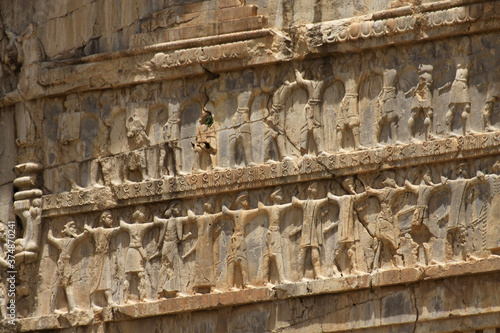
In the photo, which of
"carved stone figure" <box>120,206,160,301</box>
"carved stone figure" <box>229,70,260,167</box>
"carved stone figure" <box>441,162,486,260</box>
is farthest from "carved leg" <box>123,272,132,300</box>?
"carved stone figure" <box>441,162,486,260</box>

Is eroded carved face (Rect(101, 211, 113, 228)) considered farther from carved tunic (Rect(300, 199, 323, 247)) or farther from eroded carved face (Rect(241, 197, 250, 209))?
carved tunic (Rect(300, 199, 323, 247))

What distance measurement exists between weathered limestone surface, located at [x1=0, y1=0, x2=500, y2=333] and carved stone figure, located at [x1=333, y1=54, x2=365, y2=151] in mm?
18

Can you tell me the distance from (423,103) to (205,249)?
271cm

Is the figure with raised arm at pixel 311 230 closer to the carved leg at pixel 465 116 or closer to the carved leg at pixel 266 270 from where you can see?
the carved leg at pixel 266 270

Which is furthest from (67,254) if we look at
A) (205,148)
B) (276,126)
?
(276,126)

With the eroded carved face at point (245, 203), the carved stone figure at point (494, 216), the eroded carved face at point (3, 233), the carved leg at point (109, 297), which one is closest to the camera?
the carved stone figure at point (494, 216)

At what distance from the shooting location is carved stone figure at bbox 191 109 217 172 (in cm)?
1544

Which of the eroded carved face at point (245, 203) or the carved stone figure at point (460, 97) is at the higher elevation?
the carved stone figure at point (460, 97)

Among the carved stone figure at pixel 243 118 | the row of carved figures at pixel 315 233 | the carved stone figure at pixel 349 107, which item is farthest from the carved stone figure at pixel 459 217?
the carved stone figure at pixel 243 118

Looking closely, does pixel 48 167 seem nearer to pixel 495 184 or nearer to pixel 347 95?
pixel 347 95

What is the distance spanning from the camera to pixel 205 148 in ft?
50.7

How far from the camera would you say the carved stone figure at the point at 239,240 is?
49.3 ft

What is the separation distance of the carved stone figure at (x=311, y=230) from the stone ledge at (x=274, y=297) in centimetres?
22

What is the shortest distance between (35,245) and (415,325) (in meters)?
4.30
